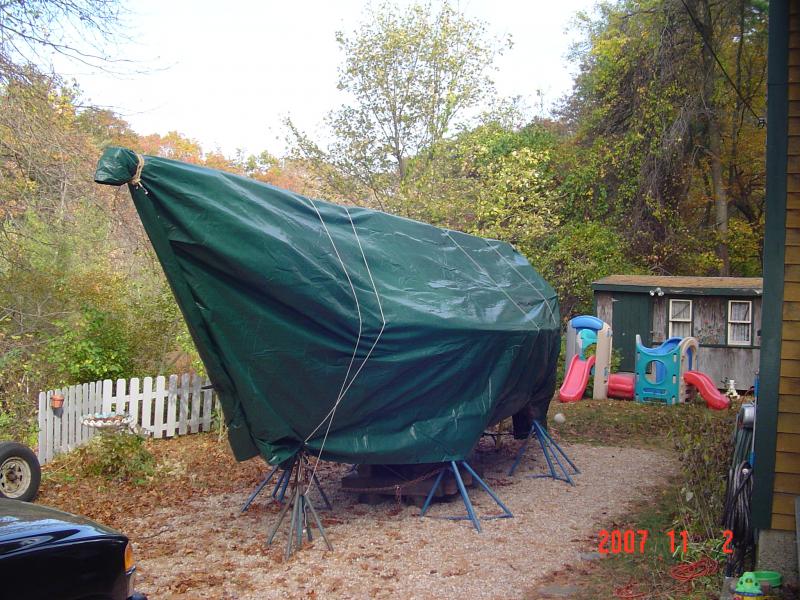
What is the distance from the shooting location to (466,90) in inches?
772

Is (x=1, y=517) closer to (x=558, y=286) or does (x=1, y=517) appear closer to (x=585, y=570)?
(x=585, y=570)

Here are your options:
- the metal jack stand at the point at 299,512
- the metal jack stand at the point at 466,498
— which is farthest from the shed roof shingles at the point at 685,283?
the metal jack stand at the point at 299,512

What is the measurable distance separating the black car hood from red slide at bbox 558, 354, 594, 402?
1197cm

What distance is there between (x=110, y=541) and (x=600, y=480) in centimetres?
632

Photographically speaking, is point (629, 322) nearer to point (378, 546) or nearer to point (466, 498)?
point (466, 498)

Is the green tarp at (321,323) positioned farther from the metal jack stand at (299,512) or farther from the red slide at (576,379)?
the red slide at (576,379)

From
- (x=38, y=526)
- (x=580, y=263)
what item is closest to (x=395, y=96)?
(x=580, y=263)

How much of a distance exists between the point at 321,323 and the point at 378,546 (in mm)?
1904

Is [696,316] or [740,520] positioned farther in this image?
[696,316]

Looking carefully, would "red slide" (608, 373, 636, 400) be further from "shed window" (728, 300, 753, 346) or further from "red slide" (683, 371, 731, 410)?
"shed window" (728, 300, 753, 346)

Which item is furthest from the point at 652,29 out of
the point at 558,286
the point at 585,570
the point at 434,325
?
the point at 585,570

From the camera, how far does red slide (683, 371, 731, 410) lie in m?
14.2

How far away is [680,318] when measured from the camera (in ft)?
53.6

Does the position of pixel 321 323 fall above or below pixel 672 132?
below
